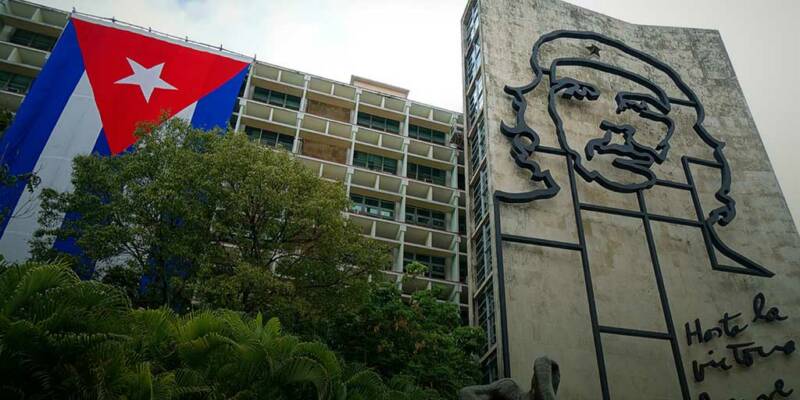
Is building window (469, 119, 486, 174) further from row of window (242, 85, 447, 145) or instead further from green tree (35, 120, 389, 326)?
row of window (242, 85, 447, 145)

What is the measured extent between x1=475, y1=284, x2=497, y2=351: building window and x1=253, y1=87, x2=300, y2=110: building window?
65.4 feet

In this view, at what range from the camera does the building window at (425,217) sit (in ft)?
122

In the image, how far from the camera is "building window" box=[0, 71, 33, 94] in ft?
117

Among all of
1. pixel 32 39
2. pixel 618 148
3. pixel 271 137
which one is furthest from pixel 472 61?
pixel 32 39

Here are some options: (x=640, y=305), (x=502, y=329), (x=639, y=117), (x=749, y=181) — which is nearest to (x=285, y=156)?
(x=502, y=329)

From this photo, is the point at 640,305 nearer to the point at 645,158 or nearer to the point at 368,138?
the point at 645,158

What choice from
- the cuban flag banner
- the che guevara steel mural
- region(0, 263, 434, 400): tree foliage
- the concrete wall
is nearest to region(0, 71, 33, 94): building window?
the cuban flag banner

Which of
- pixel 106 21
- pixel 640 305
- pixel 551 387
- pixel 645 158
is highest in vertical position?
pixel 106 21

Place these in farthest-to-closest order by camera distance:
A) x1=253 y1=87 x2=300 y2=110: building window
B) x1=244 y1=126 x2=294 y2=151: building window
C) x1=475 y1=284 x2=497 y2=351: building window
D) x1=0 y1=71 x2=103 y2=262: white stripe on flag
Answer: x1=253 y1=87 x2=300 y2=110: building window
x1=244 y1=126 x2=294 y2=151: building window
x1=475 y1=284 x2=497 y2=351: building window
x1=0 y1=71 x2=103 y2=262: white stripe on flag

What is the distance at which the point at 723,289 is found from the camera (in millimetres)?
22219

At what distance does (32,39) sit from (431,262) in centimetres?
2730

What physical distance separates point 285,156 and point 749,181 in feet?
63.9

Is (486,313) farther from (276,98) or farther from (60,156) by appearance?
(276,98)

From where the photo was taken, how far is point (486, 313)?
24562 millimetres
